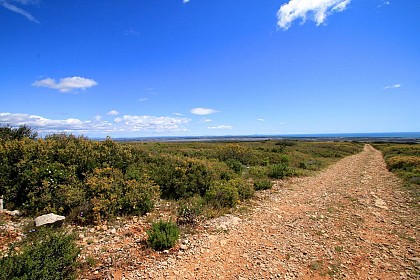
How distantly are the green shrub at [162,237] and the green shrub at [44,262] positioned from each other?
1.74 meters

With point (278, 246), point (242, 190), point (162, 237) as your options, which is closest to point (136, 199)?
point (162, 237)

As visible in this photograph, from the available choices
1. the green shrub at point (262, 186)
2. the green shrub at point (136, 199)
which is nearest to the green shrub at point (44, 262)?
the green shrub at point (136, 199)

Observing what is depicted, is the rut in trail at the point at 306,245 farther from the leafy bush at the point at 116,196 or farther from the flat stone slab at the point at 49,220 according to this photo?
the flat stone slab at the point at 49,220

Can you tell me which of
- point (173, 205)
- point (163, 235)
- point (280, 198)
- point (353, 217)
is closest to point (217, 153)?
point (280, 198)

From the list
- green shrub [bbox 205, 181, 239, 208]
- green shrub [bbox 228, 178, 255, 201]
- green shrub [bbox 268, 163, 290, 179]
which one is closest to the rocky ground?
green shrub [bbox 205, 181, 239, 208]

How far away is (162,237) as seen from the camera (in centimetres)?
570

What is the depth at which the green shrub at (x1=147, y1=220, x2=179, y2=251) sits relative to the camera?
18.6ft

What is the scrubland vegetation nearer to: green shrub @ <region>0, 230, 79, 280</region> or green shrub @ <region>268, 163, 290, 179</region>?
green shrub @ <region>0, 230, 79, 280</region>

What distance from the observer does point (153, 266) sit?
4.96m

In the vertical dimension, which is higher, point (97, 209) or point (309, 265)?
point (97, 209)

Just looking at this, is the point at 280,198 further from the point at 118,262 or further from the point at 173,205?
the point at 118,262

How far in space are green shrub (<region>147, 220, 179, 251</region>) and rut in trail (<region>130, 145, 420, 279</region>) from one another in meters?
0.42

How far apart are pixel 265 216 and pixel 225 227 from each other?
6.34 feet

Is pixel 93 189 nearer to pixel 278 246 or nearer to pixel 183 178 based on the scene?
pixel 183 178
